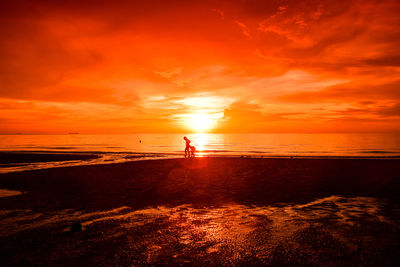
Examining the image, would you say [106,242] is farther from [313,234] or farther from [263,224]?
[313,234]

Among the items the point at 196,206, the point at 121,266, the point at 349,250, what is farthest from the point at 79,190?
the point at 349,250

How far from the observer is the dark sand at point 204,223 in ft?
23.7

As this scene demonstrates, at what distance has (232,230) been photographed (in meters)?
9.16

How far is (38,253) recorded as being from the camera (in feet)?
24.5

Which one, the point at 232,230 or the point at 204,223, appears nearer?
the point at 232,230

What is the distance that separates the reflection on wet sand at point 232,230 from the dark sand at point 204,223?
31mm

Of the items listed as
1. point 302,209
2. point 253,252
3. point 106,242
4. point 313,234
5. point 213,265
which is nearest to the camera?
point 213,265

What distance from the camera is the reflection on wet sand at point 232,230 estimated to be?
7.29m

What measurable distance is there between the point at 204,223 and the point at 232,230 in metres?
1.26

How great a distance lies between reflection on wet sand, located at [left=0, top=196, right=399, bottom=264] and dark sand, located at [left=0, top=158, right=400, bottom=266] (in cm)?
3

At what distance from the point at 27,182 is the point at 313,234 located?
19929mm

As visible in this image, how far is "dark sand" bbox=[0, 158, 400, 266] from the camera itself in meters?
7.23

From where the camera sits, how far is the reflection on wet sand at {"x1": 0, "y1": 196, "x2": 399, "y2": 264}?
729 centimetres

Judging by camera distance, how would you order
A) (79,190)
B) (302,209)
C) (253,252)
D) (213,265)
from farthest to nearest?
(79,190)
(302,209)
(253,252)
(213,265)
